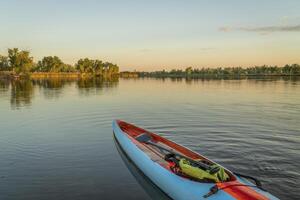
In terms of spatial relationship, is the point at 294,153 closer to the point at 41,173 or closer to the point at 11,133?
the point at 41,173

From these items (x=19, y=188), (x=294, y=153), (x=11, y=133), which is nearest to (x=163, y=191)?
(x=19, y=188)

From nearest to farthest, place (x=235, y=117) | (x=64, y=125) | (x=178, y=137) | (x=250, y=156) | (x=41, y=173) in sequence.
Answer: (x=41, y=173) → (x=250, y=156) → (x=178, y=137) → (x=64, y=125) → (x=235, y=117)

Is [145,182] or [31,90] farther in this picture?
[31,90]

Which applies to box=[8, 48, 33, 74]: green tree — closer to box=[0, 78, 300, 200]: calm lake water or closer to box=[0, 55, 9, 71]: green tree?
box=[0, 55, 9, 71]: green tree

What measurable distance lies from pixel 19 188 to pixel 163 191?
545 cm

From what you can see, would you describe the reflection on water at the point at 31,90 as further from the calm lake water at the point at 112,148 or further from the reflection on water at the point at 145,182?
the reflection on water at the point at 145,182

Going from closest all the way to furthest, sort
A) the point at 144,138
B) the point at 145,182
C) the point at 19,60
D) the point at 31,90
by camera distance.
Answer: the point at 145,182 → the point at 144,138 → the point at 31,90 → the point at 19,60

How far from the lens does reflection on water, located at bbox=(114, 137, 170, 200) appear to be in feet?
37.6

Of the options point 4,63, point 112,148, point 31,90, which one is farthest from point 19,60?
point 112,148

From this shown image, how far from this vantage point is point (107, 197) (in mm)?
11180

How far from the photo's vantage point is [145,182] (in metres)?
12.6

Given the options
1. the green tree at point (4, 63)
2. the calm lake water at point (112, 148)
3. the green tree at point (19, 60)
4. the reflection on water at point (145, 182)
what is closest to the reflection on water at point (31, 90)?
the calm lake water at point (112, 148)

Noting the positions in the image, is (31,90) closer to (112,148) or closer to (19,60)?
(112,148)

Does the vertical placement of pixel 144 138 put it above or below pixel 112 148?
above
